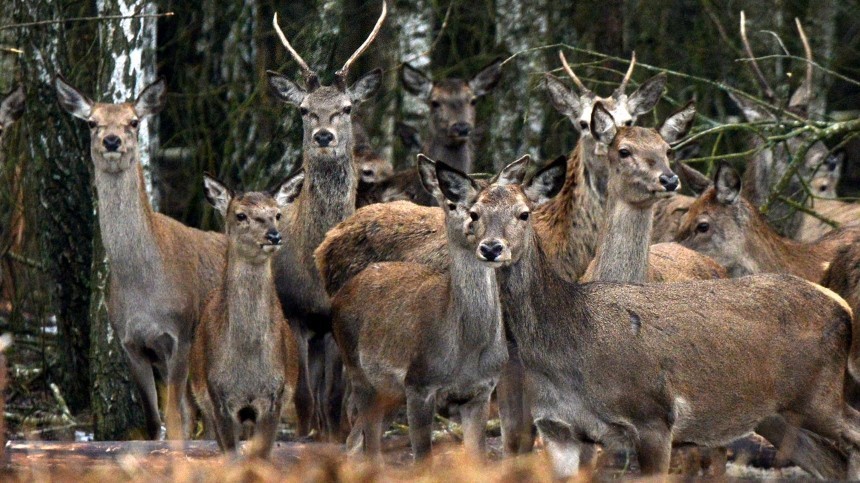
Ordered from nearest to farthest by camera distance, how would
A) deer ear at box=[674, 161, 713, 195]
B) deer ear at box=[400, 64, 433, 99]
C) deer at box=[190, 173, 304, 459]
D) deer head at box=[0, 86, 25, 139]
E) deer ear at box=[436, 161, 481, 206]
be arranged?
deer ear at box=[436, 161, 481, 206]
deer at box=[190, 173, 304, 459]
deer head at box=[0, 86, 25, 139]
deer ear at box=[674, 161, 713, 195]
deer ear at box=[400, 64, 433, 99]

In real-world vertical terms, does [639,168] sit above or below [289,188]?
above

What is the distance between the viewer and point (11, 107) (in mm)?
10047

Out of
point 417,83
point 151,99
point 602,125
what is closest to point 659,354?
point 602,125

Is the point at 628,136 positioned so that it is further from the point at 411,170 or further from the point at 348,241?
the point at 411,170

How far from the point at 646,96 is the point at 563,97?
1.74ft

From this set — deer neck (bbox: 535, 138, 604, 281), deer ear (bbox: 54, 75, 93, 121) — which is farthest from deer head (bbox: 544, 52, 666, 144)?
deer ear (bbox: 54, 75, 93, 121)

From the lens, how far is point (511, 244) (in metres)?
6.91

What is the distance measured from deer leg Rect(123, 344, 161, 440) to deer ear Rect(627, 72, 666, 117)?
133 inches

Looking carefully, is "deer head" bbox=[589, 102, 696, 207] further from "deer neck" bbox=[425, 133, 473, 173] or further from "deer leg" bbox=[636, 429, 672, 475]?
"deer neck" bbox=[425, 133, 473, 173]

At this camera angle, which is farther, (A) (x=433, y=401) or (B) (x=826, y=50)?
(B) (x=826, y=50)

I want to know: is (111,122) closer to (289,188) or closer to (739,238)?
(289,188)

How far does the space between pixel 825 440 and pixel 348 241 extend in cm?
319

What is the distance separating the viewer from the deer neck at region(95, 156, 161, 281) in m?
9.47

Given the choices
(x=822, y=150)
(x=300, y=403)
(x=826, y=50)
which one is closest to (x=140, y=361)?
(x=300, y=403)
